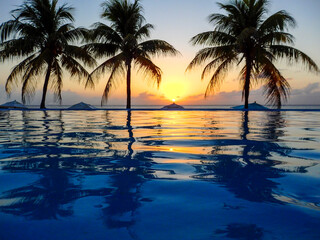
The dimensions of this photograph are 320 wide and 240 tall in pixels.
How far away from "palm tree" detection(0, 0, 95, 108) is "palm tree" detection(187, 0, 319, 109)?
6.69m

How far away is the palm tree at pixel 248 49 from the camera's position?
38.2 ft

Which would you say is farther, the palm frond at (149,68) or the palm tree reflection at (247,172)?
the palm frond at (149,68)

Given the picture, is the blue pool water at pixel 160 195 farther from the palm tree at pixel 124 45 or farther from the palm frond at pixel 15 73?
the palm frond at pixel 15 73

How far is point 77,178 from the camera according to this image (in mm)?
1615

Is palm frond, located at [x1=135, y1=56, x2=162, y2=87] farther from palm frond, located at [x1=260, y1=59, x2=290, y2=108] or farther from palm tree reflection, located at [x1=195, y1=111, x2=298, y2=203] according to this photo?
palm tree reflection, located at [x1=195, y1=111, x2=298, y2=203]

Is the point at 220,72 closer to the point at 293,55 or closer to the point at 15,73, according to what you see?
the point at 293,55

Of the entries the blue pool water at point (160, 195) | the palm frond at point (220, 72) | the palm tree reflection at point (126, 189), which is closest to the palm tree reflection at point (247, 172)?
the blue pool water at point (160, 195)

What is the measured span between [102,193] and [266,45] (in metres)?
13.1

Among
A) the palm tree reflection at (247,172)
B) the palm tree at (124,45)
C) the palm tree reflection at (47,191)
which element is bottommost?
the palm tree reflection at (47,191)

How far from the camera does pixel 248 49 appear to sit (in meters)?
12.8

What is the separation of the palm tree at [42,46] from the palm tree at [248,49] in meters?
6.69

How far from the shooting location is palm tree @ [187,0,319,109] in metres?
11.6

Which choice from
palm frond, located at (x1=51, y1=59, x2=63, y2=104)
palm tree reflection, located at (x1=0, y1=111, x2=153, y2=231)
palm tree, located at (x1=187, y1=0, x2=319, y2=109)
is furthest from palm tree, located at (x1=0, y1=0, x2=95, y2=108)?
palm tree reflection, located at (x1=0, y1=111, x2=153, y2=231)

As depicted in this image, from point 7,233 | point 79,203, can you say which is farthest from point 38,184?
point 7,233
